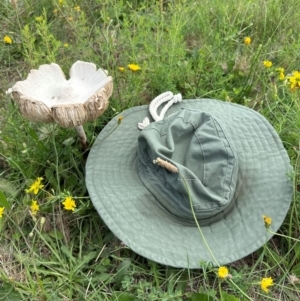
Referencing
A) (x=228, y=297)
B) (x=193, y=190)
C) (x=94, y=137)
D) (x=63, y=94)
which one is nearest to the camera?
(x=228, y=297)

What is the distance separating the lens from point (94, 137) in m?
1.55

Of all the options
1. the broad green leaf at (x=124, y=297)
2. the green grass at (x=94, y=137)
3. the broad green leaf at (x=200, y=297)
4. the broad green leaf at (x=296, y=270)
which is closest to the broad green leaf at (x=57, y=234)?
the green grass at (x=94, y=137)

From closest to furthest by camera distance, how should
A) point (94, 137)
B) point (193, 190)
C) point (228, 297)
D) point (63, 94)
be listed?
point (228, 297)
point (193, 190)
point (63, 94)
point (94, 137)

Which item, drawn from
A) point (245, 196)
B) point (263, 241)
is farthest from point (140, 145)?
point (263, 241)

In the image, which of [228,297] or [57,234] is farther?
[57,234]

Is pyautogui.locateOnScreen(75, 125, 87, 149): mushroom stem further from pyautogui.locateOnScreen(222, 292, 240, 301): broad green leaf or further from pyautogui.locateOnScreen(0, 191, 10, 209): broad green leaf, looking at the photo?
pyautogui.locateOnScreen(222, 292, 240, 301): broad green leaf

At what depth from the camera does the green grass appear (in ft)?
4.07

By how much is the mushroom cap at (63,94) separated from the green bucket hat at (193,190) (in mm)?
208

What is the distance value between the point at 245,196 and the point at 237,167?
3.9 inches

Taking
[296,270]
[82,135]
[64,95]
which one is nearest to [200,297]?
[296,270]

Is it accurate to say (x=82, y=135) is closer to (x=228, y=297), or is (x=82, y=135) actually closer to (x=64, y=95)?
(x=64, y=95)

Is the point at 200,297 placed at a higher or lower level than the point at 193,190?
lower

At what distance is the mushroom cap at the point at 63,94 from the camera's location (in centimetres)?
120

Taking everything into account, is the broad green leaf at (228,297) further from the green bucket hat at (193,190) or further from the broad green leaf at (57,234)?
the broad green leaf at (57,234)
